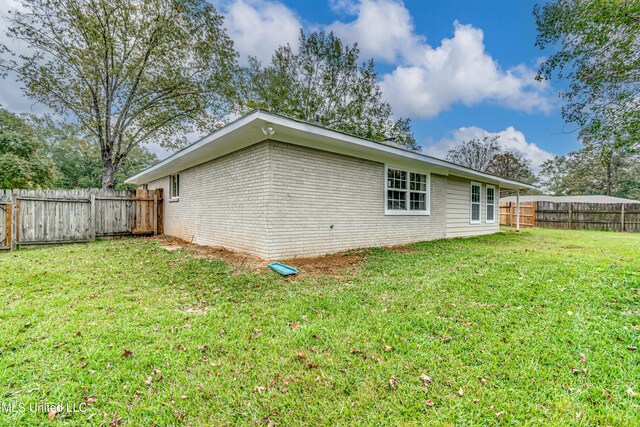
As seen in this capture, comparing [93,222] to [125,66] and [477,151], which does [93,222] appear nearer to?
[125,66]

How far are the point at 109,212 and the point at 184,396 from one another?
1087 cm

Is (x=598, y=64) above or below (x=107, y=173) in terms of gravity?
above

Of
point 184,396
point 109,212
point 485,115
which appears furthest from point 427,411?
point 485,115

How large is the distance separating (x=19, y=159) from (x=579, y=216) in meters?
33.8

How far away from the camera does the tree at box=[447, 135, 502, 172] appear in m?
33.0

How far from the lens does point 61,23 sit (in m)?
11.5

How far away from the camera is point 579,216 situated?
55.9 feet

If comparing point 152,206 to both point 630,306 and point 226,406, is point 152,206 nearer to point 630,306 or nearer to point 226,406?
point 226,406

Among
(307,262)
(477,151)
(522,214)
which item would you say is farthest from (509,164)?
(307,262)

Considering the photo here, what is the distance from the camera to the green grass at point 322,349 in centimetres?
184

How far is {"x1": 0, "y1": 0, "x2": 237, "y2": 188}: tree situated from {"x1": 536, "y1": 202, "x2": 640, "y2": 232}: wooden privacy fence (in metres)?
21.8

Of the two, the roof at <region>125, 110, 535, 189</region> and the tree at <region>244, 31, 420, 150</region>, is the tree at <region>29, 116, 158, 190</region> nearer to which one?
the tree at <region>244, 31, 420, 150</region>

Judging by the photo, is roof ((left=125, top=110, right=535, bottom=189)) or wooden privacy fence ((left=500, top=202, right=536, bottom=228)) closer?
roof ((left=125, top=110, right=535, bottom=189))

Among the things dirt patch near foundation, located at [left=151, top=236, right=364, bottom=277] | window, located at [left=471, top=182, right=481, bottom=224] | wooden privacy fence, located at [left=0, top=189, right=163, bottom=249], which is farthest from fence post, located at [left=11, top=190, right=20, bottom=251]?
window, located at [left=471, top=182, right=481, bottom=224]
